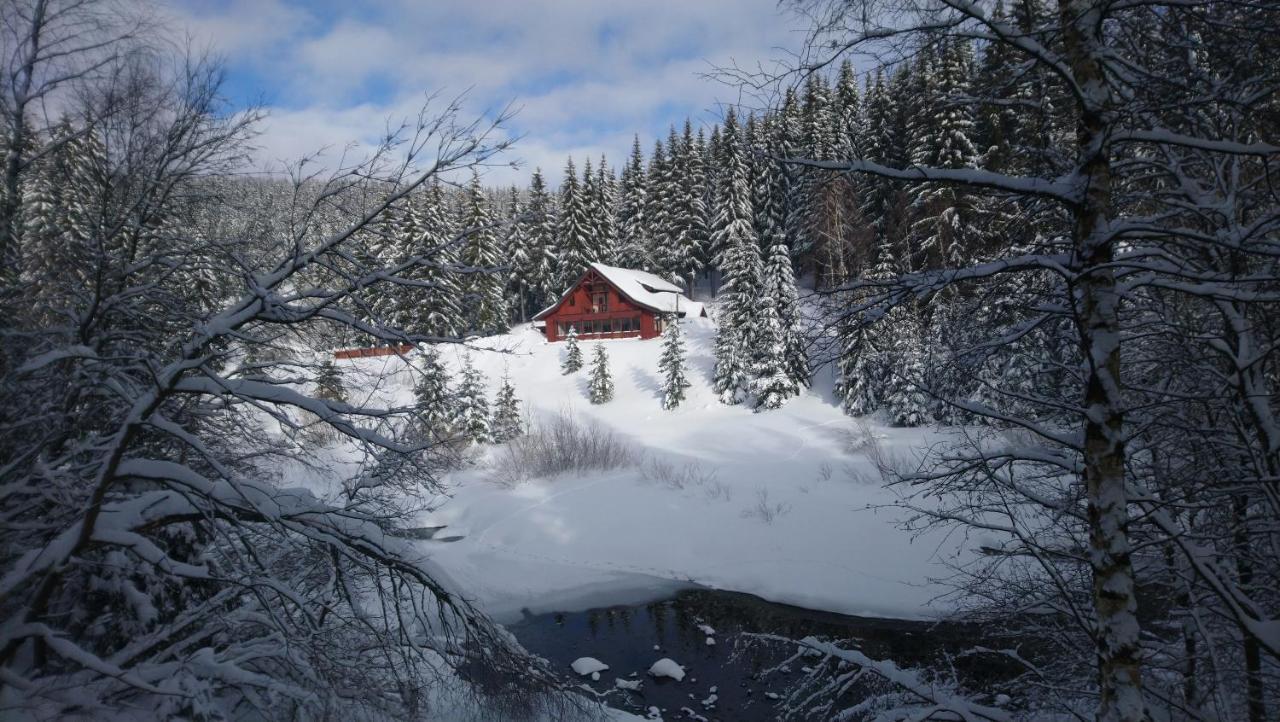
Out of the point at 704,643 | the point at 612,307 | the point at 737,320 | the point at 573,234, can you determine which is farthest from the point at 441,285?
the point at 573,234

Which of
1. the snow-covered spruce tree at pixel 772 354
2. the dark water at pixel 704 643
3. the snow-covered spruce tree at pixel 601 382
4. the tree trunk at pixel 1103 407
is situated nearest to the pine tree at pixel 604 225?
the snow-covered spruce tree at pixel 601 382

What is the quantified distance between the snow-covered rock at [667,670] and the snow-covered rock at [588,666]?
1.01m

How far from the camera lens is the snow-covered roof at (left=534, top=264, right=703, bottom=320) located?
4222 centimetres

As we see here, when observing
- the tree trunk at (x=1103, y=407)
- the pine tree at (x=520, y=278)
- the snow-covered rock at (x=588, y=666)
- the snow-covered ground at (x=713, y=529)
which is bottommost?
the snow-covered rock at (x=588, y=666)

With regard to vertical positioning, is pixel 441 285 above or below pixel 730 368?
below

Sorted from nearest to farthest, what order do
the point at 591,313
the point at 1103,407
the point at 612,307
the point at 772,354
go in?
1. the point at 1103,407
2. the point at 772,354
3. the point at 612,307
4. the point at 591,313

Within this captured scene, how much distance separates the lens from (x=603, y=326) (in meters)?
45.2

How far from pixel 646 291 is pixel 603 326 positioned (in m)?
4.16

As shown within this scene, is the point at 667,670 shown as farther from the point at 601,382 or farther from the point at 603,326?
the point at 603,326

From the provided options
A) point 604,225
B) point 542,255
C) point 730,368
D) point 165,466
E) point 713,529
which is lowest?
point 713,529

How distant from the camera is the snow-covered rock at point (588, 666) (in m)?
12.0

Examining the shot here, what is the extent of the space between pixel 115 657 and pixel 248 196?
411 centimetres

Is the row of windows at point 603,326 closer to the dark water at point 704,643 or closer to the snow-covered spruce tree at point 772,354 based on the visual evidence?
the snow-covered spruce tree at point 772,354

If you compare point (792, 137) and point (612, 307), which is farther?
point (612, 307)
